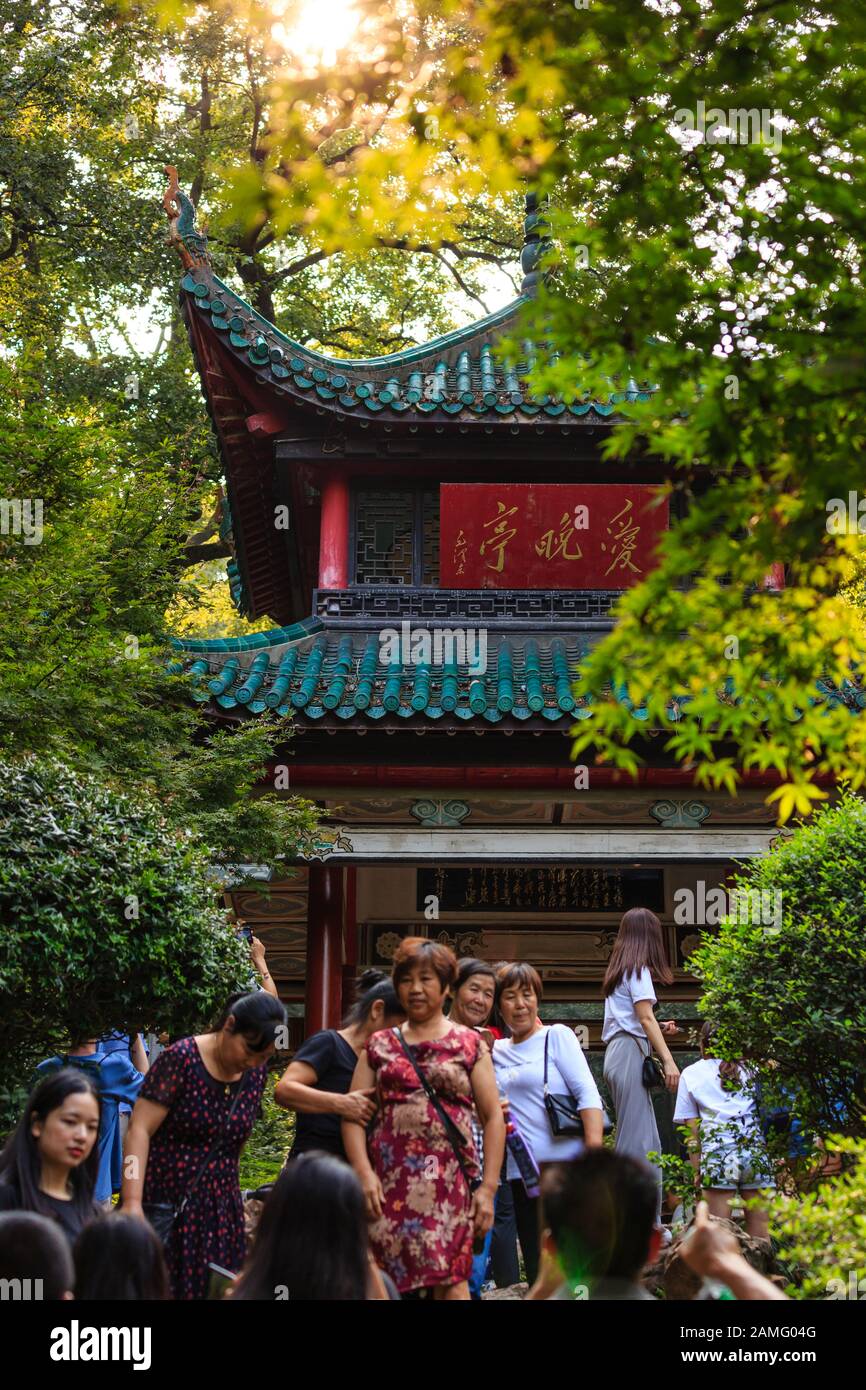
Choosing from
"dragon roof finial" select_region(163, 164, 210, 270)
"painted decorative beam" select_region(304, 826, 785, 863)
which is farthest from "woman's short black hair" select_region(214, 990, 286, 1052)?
"dragon roof finial" select_region(163, 164, 210, 270)

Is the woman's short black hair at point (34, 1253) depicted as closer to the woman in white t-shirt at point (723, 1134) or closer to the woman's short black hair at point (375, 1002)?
the woman's short black hair at point (375, 1002)

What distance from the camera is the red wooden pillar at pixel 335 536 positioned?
12117 millimetres

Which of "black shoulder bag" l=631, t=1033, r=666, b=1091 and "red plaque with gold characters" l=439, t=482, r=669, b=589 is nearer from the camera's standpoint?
"black shoulder bag" l=631, t=1033, r=666, b=1091

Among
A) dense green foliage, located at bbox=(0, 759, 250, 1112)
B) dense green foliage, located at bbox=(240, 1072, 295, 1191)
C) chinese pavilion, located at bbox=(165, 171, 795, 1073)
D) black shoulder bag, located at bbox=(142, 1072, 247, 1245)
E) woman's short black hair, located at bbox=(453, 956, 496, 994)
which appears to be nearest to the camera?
black shoulder bag, located at bbox=(142, 1072, 247, 1245)

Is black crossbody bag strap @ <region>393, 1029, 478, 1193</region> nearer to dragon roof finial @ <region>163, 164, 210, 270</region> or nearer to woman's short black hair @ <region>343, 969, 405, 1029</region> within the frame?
woman's short black hair @ <region>343, 969, 405, 1029</region>

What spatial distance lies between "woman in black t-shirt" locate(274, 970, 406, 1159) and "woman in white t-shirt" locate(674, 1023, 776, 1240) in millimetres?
2104

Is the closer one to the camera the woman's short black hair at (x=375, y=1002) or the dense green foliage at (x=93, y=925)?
the woman's short black hair at (x=375, y=1002)

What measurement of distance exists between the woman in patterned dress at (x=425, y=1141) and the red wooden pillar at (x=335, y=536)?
745 centimetres

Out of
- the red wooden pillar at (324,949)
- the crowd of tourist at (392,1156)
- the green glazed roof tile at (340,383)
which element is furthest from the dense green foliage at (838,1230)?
the green glazed roof tile at (340,383)

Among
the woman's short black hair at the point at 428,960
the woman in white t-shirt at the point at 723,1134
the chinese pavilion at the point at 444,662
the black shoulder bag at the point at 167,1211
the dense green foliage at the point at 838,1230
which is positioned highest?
the chinese pavilion at the point at 444,662

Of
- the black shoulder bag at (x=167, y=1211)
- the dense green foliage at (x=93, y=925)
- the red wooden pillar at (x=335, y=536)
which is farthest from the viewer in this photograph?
the red wooden pillar at (x=335, y=536)

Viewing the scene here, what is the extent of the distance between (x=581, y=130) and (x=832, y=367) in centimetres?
125

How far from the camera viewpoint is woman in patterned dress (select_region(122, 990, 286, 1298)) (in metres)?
4.85

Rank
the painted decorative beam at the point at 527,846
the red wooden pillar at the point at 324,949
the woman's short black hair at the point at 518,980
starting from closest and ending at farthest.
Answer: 1. the woman's short black hair at the point at 518,980
2. the painted decorative beam at the point at 527,846
3. the red wooden pillar at the point at 324,949
